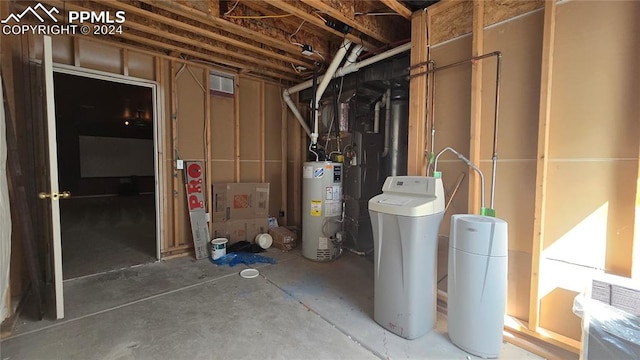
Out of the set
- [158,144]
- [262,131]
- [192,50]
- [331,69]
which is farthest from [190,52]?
[331,69]

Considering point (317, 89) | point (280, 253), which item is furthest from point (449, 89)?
point (280, 253)

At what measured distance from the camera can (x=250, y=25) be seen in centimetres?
266

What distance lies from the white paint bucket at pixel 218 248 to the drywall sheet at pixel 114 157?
8238 mm

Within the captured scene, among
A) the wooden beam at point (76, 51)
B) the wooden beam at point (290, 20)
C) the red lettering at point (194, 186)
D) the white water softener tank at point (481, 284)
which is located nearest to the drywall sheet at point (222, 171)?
the red lettering at point (194, 186)

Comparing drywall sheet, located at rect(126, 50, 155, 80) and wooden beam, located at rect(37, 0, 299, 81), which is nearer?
wooden beam, located at rect(37, 0, 299, 81)

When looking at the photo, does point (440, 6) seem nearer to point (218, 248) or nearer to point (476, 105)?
point (476, 105)

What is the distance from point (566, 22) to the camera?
5.62ft

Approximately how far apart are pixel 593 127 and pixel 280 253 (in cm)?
337

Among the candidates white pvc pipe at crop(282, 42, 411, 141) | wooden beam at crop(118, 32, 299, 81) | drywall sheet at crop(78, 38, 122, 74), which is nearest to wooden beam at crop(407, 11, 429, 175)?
white pvc pipe at crop(282, 42, 411, 141)

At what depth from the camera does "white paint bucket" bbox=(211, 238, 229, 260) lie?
134 inches

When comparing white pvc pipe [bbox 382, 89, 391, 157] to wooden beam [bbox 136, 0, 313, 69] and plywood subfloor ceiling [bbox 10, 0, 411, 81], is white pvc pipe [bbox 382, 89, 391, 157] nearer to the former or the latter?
plywood subfloor ceiling [bbox 10, 0, 411, 81]

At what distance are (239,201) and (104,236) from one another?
2619 millimetres

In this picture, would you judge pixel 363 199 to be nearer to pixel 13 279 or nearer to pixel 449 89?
pixel 449 89

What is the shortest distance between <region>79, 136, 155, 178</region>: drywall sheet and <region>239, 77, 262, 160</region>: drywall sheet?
7.65 m
